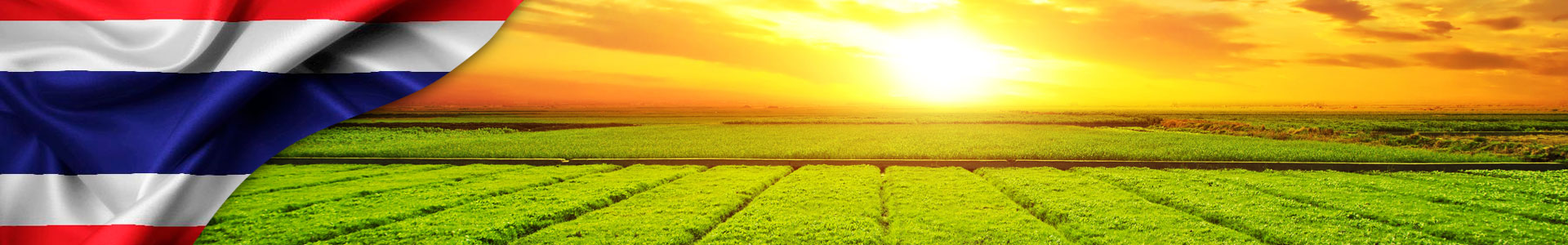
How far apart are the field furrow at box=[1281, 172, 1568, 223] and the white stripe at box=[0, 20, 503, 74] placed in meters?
17.5

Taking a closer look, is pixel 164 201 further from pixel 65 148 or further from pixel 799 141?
pixel 799 141

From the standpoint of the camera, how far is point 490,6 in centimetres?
405

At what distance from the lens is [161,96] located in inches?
151

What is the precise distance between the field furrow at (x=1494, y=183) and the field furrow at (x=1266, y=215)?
6021 mm

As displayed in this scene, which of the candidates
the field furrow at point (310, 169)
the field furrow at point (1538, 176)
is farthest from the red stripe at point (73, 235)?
the field furrow at point (1538, 176)

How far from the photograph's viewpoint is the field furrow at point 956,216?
395 inches

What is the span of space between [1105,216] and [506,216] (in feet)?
31.4

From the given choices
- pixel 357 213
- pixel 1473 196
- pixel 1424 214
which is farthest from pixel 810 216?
pixel 1473 196

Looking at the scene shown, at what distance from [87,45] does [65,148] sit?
557mm

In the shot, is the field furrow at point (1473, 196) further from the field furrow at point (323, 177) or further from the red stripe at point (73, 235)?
the field furrow at point (323, 177)

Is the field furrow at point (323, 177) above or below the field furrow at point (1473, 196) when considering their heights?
above

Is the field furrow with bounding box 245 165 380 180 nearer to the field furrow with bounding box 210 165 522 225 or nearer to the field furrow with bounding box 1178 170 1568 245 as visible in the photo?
the field furrow with bounding box 210 165 522 225

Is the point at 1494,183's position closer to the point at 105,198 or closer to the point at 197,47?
the point at 197,47

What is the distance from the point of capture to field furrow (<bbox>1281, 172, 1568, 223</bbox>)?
42.2 feet
